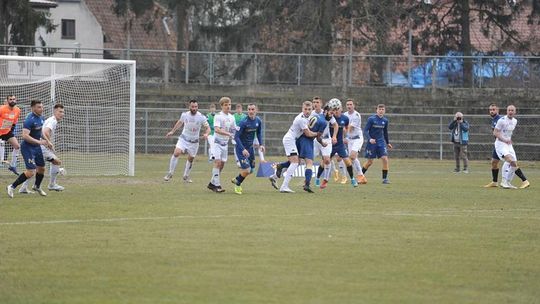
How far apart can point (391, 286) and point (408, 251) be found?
2521mm

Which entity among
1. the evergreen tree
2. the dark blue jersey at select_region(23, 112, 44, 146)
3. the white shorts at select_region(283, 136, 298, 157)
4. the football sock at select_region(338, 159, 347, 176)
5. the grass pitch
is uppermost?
the evergreen tree

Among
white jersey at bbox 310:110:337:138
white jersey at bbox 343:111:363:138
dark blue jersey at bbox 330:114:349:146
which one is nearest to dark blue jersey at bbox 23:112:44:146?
white jersey at bbox 310:110:337:138

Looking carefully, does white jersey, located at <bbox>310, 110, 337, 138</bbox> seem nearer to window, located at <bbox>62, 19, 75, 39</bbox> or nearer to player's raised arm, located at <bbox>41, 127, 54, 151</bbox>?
player's raised arm, located at <bbox>41, 127, 54, 151</bbox>

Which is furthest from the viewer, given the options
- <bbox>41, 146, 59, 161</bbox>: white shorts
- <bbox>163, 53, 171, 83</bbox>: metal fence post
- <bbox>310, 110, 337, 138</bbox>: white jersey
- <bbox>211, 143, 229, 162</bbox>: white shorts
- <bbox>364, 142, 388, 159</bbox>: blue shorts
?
<bbox>163, 53, 171, 83</bbox>: metal fence post

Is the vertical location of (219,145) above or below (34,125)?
below

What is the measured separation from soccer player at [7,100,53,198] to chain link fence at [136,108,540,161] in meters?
22.4

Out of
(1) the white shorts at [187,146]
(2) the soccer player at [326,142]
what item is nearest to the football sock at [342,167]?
(2) the soccer player at [326,142]

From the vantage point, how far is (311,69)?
46500mm

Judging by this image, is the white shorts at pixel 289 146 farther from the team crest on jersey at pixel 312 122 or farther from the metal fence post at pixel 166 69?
the metal fence post at pixel 166 69

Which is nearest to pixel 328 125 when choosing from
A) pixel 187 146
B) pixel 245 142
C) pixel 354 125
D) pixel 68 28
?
pixel 354 125

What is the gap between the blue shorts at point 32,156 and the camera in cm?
2012

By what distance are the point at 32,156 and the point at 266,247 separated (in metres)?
8.54

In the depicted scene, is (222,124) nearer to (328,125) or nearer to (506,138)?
(328,125)

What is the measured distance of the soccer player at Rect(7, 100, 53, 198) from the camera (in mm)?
20109
